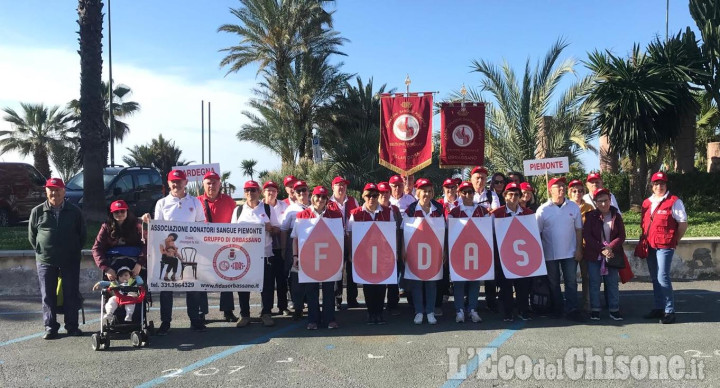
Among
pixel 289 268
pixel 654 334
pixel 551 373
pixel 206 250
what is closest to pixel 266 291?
pixel 289 268

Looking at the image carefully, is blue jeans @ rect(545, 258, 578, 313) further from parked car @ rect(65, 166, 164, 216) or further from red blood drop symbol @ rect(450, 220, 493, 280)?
parked car @ rect(65, 166, 164, 216)

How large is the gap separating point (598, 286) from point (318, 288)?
353 centimetres

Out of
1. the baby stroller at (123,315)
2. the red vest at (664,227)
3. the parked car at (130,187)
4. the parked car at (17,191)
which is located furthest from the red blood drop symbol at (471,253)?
the parked car at (17,191)

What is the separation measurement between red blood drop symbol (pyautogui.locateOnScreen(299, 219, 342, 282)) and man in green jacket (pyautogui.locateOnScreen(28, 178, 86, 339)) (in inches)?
107

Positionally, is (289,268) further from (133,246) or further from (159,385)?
(159,385)

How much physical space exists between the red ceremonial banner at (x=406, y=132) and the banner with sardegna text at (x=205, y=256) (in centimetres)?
758

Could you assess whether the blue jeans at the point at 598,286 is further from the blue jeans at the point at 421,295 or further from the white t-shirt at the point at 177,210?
the white t-shirt at the point at 177,210

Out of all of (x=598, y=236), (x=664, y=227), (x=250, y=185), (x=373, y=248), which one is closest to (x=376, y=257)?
(x=373, y=248)

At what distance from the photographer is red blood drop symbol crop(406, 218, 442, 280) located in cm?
739

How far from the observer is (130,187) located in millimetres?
17953

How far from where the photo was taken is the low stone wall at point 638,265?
9.77 meters

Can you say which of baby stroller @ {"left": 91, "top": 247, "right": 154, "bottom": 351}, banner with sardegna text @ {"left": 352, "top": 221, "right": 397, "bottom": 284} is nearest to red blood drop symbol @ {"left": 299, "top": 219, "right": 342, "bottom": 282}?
banner with sardegna text @ {"left": 352, "top": 221, "right": 397, "bottom": 284}

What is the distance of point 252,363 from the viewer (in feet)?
19.0

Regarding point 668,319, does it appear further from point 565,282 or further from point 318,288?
point 318,288
